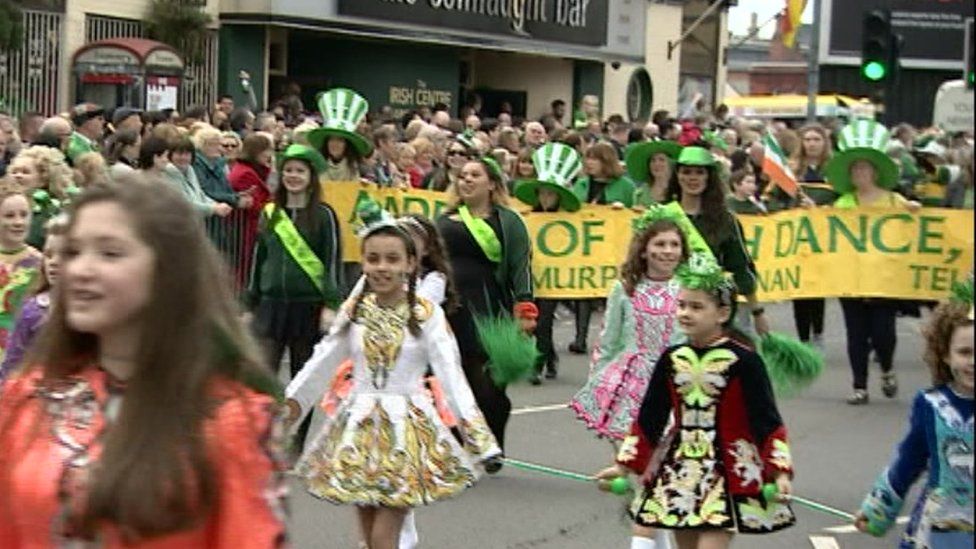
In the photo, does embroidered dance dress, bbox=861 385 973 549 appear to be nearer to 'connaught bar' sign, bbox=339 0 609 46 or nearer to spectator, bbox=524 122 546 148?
spectator, bbox=524 122 546 148

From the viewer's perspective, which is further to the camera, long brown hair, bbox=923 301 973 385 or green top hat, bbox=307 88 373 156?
green top hat, bbox=307 88 373 156

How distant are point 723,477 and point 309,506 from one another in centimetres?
333

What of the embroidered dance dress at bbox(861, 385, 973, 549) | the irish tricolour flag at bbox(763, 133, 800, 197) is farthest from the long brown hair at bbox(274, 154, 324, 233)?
the irish tricolour flag at bbox(763, 133, 800, 197)

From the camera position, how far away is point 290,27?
3459 centimetres

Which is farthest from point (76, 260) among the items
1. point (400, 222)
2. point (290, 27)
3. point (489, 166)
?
point (290, 27)

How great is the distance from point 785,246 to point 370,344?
8.47 metres

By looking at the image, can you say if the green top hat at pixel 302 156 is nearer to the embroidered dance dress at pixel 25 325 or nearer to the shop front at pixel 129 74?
the embroidered dance dress at pixel 25 325

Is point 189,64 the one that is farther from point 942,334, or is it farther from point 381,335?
point 942,334

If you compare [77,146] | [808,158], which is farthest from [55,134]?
[808,158]

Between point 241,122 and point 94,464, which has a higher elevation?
point 241,122

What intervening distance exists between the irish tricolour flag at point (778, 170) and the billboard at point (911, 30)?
2343 centimetres

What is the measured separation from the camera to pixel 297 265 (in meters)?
11.3

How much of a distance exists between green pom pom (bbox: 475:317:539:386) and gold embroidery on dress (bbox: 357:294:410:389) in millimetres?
Answer: 1989

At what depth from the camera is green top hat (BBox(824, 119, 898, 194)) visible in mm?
14109
